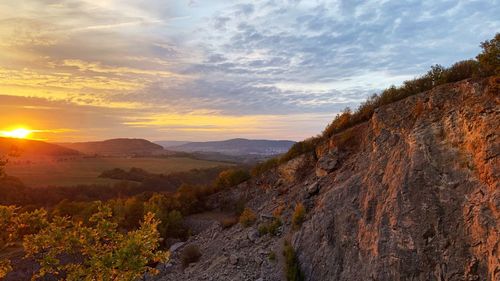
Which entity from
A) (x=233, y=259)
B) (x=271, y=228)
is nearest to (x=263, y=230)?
(x=271, y=228)

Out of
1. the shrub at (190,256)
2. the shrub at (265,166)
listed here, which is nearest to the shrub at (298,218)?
the shrub at (190,256)

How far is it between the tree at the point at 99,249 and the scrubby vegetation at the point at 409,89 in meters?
12.3

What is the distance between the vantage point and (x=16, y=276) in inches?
934

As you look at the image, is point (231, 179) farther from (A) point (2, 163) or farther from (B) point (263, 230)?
(A) point (2, 163)

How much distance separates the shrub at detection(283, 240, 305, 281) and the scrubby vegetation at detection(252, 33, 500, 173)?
7402 mm

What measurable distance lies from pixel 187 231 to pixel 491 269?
2263 centimetres

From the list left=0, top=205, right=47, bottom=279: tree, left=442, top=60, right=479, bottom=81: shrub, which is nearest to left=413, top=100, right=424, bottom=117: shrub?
left=442, top=60, right=479, bottom=81: shrub

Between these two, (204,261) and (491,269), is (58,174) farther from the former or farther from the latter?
(491,269)

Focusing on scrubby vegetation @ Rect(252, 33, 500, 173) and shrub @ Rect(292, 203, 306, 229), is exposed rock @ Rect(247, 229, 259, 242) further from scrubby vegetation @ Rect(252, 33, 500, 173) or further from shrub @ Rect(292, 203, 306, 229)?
scrubby vegetation @ Rect(252, 33, 500, 173)

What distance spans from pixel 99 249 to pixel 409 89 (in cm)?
1530

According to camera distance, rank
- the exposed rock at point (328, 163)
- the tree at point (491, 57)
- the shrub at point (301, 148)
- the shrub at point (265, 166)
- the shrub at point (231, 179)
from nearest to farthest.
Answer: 1. the tree at point (491, 57)
2. the exposed rock at point (328, 163)
3. the shrub at point (301, 148)
4. the shrub at point (265, 166)
5. the shrub at point (231, 179)

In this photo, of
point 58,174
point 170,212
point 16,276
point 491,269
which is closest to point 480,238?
point 491,269

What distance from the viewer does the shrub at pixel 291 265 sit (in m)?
14.5

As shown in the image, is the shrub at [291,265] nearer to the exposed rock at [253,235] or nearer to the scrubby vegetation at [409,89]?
the exposed rock at [253,235]
